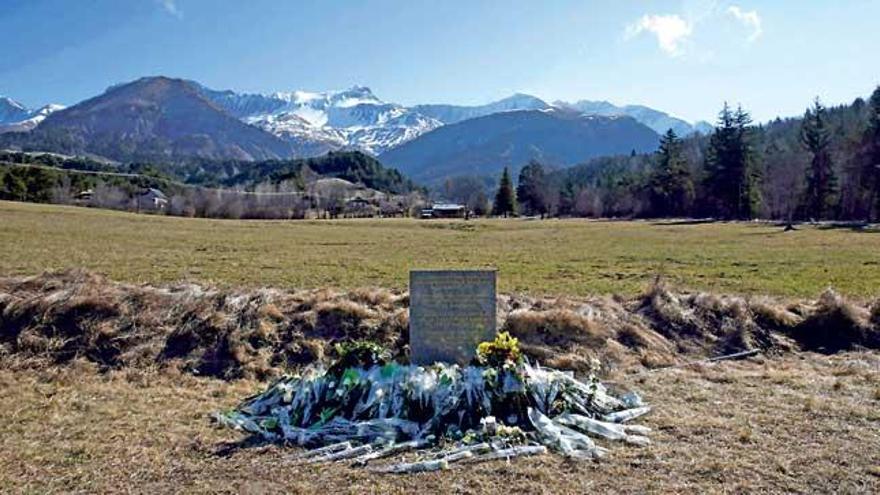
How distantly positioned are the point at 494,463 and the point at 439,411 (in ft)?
3.77

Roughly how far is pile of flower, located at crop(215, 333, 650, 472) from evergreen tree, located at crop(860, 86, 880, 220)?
6448cm

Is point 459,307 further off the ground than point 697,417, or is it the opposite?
point 459,307

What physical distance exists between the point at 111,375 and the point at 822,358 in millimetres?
11377

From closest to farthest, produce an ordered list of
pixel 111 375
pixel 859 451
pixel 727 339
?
1. pixel 859 451
2. pixel 111 375
3. pixel 727 339

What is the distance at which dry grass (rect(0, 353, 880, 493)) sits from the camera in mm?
5227

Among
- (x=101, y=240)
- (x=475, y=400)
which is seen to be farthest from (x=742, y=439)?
(x=101, y=240)

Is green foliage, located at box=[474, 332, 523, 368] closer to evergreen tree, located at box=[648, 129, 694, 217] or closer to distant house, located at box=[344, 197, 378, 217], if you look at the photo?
evergreen tree, located at box=[648, 129, 694, 217]

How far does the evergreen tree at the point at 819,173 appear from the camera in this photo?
65062 mm

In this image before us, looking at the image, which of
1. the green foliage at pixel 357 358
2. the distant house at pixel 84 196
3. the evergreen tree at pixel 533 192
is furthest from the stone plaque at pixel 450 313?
the evergreen tree at pixel 533 192

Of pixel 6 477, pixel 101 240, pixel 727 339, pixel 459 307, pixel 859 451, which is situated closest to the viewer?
pixel 6 477

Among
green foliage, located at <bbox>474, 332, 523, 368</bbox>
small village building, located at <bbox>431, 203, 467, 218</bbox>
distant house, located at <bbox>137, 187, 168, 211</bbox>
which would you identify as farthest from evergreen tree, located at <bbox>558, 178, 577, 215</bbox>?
green foliage, located at <bbox>474, 332, 523, 368</bbox>

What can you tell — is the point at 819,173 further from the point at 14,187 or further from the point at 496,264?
the point at 14,187

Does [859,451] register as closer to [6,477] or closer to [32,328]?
[6,477]

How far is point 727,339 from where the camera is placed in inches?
424
